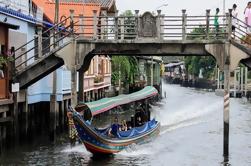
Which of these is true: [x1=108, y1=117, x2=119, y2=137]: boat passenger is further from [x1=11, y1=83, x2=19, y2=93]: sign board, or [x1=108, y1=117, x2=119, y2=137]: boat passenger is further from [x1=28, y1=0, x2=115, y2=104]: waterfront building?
[x1=28, y1=0, x2=115, y2=104]: waterfront building

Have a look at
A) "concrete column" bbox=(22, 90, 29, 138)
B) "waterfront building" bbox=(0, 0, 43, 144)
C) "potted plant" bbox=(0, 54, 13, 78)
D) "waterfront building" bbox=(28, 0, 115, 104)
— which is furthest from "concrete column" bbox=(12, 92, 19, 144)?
"waterfront building" bbox=(28, 0, 115, 104)

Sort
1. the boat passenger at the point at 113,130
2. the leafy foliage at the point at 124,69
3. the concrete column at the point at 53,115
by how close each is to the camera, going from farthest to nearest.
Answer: the leafy foliage at the point at 124,69
the concrete column at the point at 53,115
the boat passenger at the point at 113,130

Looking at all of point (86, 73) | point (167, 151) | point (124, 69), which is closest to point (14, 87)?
point (167, 151)

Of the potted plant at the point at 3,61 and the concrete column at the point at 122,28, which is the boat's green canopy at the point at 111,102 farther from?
the potted plant at the point at 3,61

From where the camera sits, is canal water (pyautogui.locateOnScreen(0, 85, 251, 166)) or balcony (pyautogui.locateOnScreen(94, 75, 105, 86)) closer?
canal water (pyautogui.locateOnScreen(0, 85, 251, 166))

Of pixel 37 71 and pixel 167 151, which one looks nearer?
pixel 37 71

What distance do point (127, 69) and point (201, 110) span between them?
784 centimetres

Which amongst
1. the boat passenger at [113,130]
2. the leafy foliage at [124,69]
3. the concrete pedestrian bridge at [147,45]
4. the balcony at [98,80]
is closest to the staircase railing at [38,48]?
the concrete pedestrian bridge at [147,45]

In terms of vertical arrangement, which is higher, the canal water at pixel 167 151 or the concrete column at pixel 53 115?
the concrete column at pixel 53 115

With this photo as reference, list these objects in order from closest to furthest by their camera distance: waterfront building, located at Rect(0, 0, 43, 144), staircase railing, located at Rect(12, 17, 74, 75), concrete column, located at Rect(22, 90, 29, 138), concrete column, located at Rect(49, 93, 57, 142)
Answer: waterfront building, located at Rect(0, 0, 43, 144) → staircase railing, located at Rect(12, 17, 74, 75) → concrete column, located at Rect(22, 90, 29, 138) → concrete column, located at Rect(49, 93, 57, 142)

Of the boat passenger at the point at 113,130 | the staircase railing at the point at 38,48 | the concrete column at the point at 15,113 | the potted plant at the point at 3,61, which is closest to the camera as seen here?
the potted plant at the point at 3,61

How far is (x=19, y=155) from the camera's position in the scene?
24031 mm

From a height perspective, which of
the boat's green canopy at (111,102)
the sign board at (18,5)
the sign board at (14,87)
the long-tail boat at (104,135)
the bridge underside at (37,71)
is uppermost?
the sign board at (18,5)

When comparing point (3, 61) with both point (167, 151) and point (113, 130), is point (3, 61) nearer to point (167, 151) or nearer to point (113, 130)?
point (113, 130)
